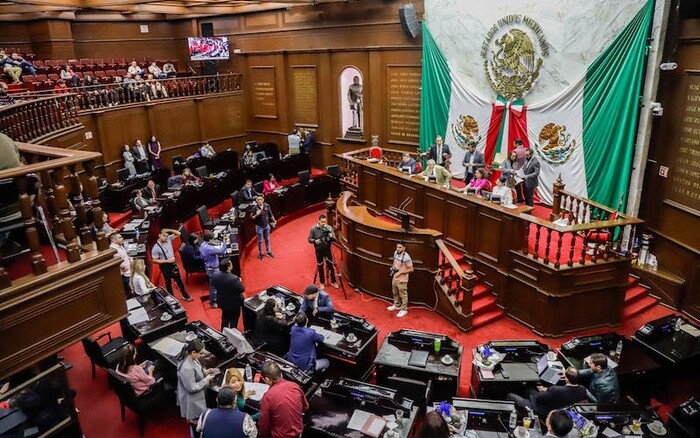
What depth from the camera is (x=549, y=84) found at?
1062cm

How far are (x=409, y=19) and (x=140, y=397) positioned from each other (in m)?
11.0

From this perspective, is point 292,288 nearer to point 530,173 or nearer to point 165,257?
point 165,257

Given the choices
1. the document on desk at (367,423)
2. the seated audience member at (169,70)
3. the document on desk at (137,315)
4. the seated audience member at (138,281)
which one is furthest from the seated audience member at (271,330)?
the seated audience member at (169,70)

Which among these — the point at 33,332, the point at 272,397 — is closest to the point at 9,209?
the point at 33,332

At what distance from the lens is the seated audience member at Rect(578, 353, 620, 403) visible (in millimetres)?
5773

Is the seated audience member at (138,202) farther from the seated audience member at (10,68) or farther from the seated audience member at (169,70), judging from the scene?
the seated audience member at (169,70)

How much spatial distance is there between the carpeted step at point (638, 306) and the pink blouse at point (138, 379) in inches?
294

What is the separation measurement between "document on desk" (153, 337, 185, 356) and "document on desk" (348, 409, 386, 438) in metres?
2.44

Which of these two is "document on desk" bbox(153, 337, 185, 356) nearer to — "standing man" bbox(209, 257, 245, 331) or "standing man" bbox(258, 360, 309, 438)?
"standing man" bbox(209, 257, 245, 331)

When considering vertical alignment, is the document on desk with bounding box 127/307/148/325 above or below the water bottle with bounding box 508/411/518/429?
above

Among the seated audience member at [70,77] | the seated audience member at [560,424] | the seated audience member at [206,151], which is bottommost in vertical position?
the seated audience member at [560,424]

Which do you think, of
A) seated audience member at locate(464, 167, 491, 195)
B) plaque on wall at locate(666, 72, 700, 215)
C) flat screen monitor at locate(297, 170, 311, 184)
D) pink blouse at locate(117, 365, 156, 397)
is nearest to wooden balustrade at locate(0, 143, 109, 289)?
pink blouse at locate(117, 365, 156, 397)

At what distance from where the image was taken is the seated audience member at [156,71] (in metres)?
17.0

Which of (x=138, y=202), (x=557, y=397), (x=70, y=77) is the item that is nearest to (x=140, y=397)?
(x=557, y=397)
